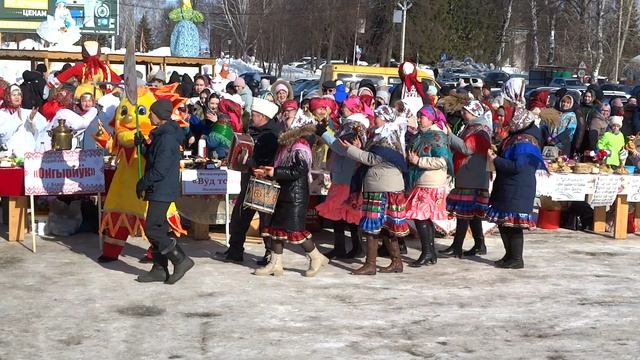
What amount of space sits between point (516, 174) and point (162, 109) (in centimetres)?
327

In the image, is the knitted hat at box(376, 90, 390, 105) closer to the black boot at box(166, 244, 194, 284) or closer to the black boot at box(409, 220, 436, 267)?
the black boot at box(409, 220, 436, 267)

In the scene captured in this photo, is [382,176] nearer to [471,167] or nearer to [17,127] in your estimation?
[471,167]

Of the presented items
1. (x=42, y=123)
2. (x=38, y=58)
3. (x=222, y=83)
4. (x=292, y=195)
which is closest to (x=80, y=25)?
(x=38, y=58)

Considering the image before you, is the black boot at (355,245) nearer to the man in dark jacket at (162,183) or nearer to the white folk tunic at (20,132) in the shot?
the man in dark jacket at (162,183)

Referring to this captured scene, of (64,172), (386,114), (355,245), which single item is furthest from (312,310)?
(64,172)

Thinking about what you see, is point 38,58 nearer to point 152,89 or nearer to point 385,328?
point 152,89

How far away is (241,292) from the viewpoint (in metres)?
8.08

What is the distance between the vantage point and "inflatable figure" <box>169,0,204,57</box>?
2923 cm

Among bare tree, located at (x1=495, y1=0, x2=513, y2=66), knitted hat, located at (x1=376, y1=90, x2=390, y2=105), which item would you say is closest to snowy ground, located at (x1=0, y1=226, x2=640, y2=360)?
knitted hat, located at (x1=376, y1=90, x2=390, y2=105)

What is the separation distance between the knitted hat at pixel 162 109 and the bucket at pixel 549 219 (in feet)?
17.9

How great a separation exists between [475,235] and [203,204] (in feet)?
9.32

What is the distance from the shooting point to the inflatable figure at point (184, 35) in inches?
1151

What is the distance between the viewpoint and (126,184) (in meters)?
8.76

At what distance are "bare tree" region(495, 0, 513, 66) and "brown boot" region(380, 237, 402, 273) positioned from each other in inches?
2147
